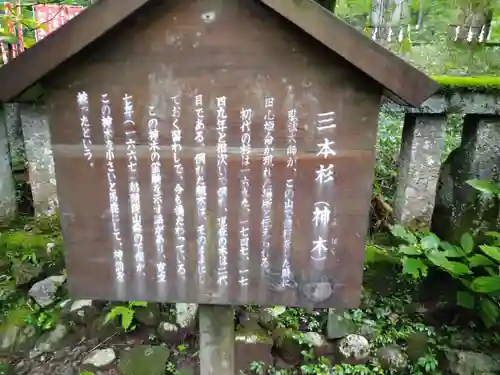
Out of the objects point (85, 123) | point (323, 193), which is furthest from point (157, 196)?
point (323, 193)

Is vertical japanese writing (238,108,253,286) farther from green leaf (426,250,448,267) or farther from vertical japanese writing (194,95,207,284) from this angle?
green leaf (426,250,448,267)

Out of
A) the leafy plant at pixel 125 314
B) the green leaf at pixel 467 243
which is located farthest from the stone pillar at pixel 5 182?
the green leaf at pixel 467 243

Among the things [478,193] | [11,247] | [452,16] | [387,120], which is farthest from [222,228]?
[452,16]

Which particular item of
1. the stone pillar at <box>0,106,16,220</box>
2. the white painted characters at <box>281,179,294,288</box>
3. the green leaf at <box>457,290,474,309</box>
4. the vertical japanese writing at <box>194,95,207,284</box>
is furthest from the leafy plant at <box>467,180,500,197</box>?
the stone pillar at <box>0,106,16,220</box>

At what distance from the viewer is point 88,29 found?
150 cm

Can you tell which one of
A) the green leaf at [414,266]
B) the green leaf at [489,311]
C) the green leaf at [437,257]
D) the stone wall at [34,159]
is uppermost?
the stone wall at [34,159]

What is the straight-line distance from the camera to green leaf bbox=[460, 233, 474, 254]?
9.05 ft

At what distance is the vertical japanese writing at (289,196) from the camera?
1.64 m

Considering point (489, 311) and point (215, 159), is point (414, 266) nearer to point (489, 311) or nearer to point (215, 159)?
point (489, 311)

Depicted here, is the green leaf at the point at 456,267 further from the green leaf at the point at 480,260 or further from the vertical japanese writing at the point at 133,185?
the vertical japanese writing at the point at 133,185

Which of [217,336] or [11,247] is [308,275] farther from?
[11,247]

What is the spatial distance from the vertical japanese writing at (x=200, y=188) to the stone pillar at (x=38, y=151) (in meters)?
1.88

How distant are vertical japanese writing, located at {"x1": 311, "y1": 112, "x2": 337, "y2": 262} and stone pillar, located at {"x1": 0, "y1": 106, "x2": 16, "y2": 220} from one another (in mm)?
2554

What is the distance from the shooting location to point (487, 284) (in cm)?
255
